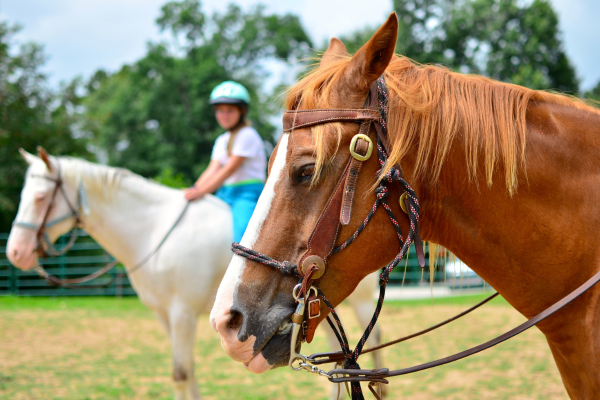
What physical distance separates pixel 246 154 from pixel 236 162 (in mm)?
123

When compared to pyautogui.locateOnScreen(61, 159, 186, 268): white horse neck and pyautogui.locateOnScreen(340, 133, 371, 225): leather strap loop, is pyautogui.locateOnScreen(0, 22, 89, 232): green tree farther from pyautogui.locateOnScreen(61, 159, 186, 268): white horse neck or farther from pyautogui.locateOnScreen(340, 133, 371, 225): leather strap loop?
pyautogui.locateOnScreen(340, 133, 371, 225): leather strap loop

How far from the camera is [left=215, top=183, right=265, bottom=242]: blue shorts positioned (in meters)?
3.88

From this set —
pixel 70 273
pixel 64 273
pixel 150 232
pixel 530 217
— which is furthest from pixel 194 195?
pixel 64 273

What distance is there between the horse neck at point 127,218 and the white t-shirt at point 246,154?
623 millimetres

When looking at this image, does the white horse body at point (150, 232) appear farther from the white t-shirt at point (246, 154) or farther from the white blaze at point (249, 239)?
the white blaze at point (249, 239)

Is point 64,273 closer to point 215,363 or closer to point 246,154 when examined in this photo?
point 215,363

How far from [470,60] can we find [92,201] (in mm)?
19362

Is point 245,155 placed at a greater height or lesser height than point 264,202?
greater

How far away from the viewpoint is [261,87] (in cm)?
2627

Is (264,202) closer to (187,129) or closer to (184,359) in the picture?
(184,359)

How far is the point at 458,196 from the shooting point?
151 centimetres

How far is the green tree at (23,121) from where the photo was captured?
15.4m

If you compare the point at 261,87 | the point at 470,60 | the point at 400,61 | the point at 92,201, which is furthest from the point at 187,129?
the point at 400,61

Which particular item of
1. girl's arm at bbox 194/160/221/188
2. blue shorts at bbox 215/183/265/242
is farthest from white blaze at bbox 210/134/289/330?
girl's arm at bbox 194/160/221/188
